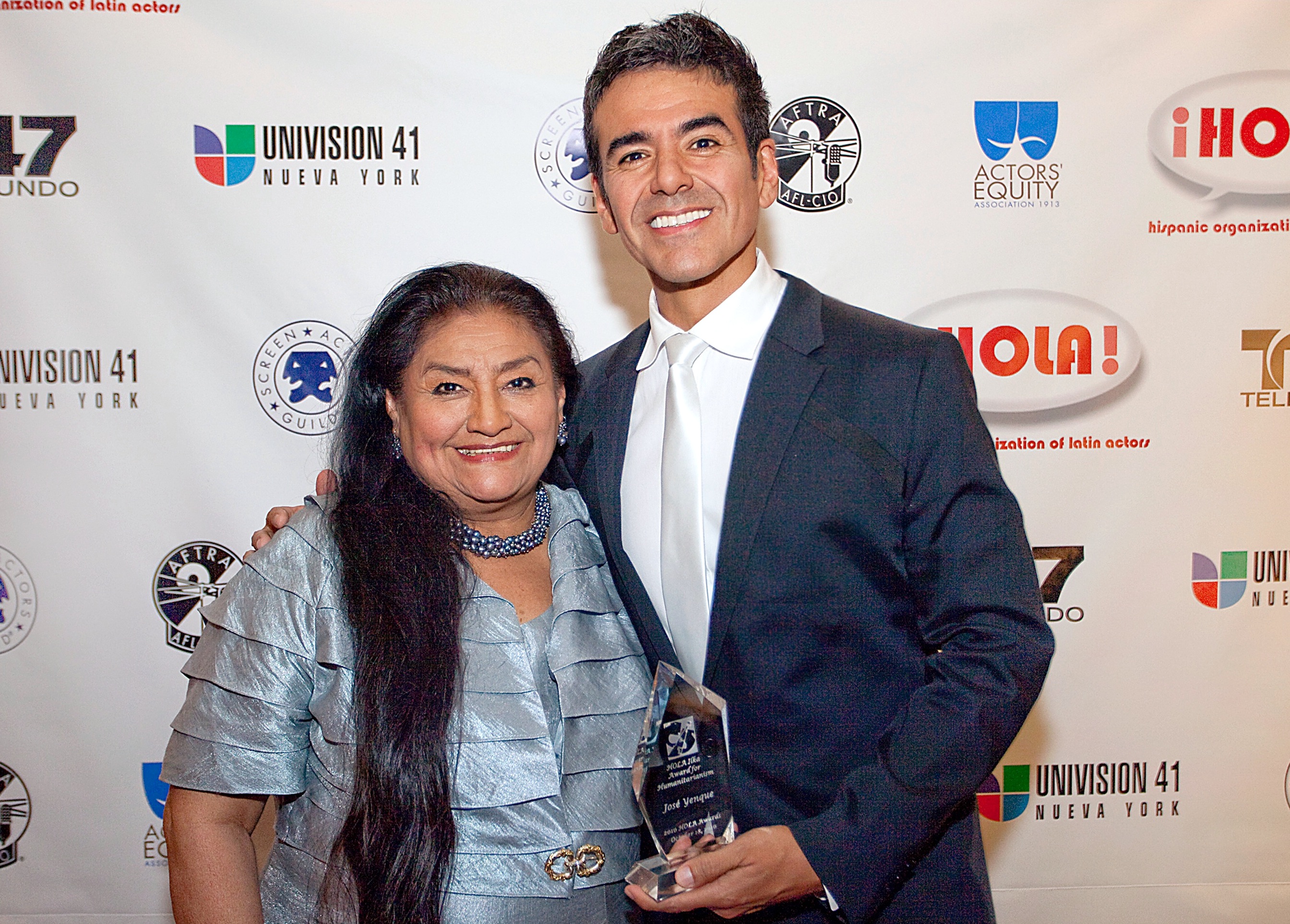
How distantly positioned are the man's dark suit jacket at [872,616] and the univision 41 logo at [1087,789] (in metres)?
1.14

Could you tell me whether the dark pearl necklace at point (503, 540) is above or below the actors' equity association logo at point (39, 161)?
below

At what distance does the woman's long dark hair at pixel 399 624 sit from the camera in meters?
1.29

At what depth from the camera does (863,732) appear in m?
1.36

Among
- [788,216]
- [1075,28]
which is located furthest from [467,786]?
[1075,28]

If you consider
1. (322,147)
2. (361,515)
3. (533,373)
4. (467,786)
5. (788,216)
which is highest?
(322,147)

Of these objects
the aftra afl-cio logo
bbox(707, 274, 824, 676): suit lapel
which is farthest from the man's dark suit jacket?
the aftra afl-cio logo

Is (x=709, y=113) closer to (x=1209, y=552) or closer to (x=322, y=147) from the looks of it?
(x=322, y=147)

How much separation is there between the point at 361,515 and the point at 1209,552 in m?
2.12

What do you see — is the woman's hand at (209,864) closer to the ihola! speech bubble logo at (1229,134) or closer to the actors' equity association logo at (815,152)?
the actors' equity association logo at (815,152)

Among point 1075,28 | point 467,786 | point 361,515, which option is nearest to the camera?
point 467,786

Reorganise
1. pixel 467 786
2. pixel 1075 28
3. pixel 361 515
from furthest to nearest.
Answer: pixel 1075 28, pixel 361 515, pixel 467 786

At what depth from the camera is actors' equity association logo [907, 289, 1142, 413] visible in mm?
2381

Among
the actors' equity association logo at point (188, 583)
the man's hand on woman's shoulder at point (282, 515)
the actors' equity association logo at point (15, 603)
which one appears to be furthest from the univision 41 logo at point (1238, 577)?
the actors' equity association logo at point (15, 603)

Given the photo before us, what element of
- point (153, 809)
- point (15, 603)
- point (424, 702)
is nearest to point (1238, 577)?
point (424, 702)
